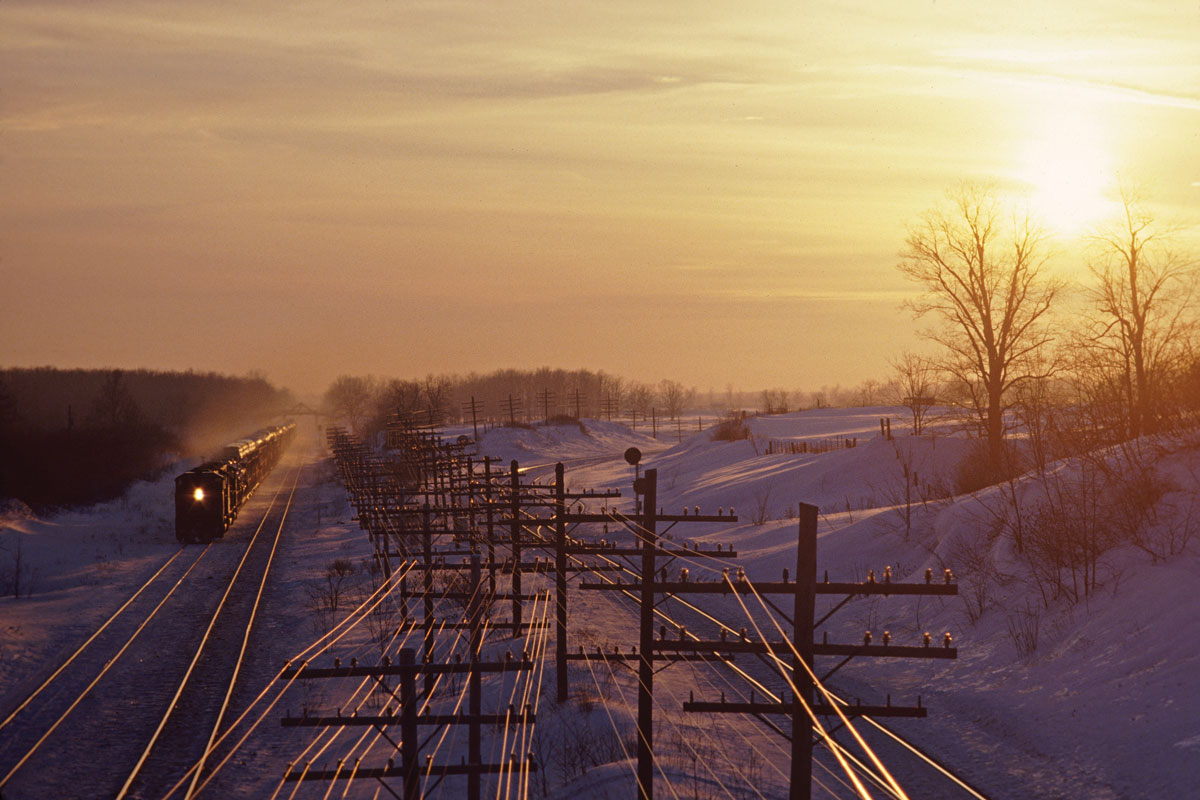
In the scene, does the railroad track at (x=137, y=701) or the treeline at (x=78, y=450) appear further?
the treeline at (x=78, y=450)

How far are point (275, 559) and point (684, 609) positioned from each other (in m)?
19.1

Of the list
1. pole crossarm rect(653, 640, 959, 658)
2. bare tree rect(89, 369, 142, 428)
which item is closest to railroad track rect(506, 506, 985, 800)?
pole crossarm rect(653, 640, 959, 658)

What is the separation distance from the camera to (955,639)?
72.3ft

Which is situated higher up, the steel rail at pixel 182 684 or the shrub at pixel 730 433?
the shrub at pixel 730 433

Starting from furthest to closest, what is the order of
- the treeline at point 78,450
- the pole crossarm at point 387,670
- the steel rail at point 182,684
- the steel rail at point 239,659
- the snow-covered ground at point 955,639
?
the treeline at point 78,450 → the steel rail at point 182,684 → the snow-covered ground at point 955,639 → the steel rail at point 239,659 → the pole crossarm at point 387,670

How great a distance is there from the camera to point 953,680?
19.7 meters

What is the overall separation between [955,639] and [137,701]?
17.5m

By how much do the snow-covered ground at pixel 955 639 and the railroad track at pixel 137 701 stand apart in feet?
1.66

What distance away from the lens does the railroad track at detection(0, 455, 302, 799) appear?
15.7m

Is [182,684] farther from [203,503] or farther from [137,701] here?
[203,503]

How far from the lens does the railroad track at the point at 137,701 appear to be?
15672 millimetres

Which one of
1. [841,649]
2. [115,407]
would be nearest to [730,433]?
[115,407]

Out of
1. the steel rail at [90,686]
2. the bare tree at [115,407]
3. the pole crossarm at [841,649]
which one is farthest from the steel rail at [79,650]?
the bare tree at [115,407]

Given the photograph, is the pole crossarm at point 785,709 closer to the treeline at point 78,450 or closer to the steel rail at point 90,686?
the steel rail at point 90,686
